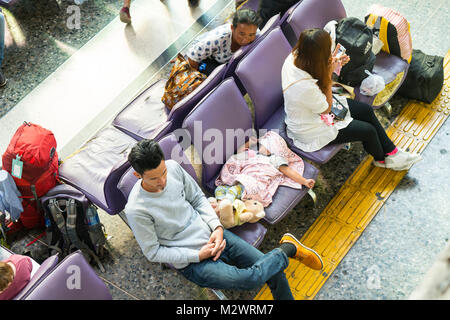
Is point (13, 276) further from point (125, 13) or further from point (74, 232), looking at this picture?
point (125, 13)

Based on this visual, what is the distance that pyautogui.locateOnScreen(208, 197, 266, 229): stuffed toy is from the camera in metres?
3.17

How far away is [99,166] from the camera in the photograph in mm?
3596

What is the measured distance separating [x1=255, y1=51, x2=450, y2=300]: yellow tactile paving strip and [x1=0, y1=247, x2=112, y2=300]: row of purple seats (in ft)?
3.87

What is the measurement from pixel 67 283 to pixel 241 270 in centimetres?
102

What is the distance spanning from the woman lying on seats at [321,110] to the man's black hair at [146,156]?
117cm

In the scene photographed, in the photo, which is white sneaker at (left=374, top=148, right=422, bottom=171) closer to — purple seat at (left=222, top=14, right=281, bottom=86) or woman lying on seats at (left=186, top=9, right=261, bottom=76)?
purple seat at (left=222, top=14, right=281, bottom=86)

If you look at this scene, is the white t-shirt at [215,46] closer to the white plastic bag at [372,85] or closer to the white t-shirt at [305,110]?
the white t-shirt at [305,110]

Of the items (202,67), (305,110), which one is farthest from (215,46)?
(305,110)

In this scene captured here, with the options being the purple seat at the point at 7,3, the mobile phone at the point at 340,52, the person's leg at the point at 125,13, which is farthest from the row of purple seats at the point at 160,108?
the purple seat at the point at 7,3

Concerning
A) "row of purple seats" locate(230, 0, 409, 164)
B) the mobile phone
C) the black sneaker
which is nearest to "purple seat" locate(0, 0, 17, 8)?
the black sneaker

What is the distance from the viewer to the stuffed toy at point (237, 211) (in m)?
3.17

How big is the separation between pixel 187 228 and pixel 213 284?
0.38m
